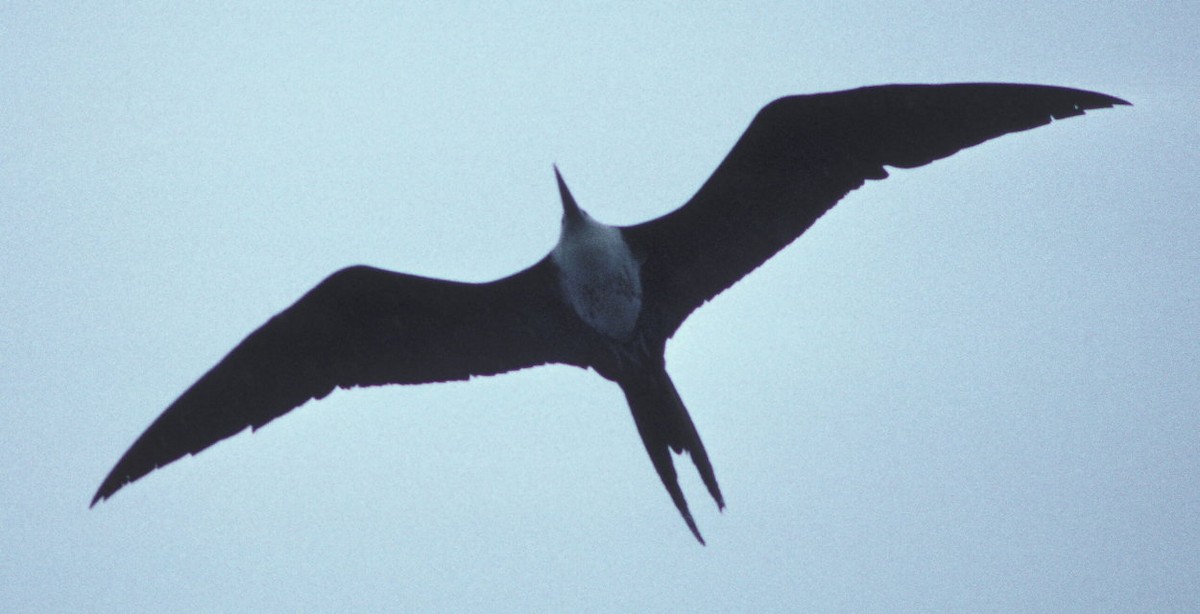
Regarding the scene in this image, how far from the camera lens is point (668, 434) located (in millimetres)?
6242

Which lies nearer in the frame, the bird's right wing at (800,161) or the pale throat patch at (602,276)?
the bird's right wing at (800,161)

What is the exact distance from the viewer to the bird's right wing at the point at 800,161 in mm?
6098

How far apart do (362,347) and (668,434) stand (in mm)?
1810

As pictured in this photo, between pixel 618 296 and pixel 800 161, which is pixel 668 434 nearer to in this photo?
pixel 618 296

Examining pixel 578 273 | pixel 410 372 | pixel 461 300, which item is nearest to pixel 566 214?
pixel 578 273

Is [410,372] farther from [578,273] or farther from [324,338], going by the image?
[578,273]

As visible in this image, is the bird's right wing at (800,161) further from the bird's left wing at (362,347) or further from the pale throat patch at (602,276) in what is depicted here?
the bird's left wing at (362,347)

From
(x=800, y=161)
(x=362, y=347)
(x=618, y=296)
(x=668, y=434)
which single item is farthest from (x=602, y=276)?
(x=362, y=347)

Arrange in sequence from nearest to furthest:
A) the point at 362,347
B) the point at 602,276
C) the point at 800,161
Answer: the point at 800,161 → the point at 602,276 → the point at 362,347

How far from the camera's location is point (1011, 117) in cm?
604

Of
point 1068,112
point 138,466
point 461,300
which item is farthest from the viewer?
point 461,300

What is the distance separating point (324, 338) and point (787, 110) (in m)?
2.79

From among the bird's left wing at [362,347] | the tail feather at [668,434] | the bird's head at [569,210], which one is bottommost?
the tail feather at [668,434]

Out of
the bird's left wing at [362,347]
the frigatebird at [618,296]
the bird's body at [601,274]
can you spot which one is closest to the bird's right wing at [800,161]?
the frigatebird at [618,296]
